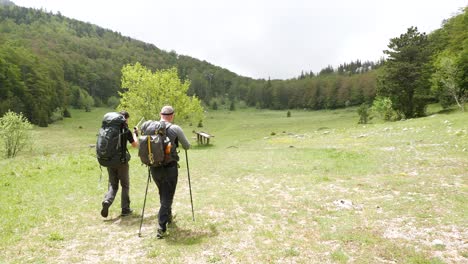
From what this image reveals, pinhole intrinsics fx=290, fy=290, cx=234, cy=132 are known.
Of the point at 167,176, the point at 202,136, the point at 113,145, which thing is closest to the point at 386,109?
the point at 202,136

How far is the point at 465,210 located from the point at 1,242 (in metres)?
12.9

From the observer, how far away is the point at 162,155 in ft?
23.8

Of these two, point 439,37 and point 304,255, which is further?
point 439,37

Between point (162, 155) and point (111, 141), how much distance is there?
2.18 m

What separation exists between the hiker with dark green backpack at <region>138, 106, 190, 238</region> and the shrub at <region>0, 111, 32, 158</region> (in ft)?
104

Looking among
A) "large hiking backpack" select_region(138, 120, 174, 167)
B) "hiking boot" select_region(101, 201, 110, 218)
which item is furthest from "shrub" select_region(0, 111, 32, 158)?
"large hiking backpack" select_region(138, 120, 174, 167)

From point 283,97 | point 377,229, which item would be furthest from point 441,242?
point 283,97

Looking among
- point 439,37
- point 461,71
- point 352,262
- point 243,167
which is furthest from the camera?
point 439,37

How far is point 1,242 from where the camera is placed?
729 centimetres

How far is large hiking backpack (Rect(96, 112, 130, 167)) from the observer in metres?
8.42

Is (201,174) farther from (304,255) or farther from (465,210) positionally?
(465,210)

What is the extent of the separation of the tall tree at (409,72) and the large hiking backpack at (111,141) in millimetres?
50052

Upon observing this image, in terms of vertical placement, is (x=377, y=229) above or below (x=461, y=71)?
below

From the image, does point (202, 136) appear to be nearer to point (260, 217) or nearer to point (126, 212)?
point (126, 212)
